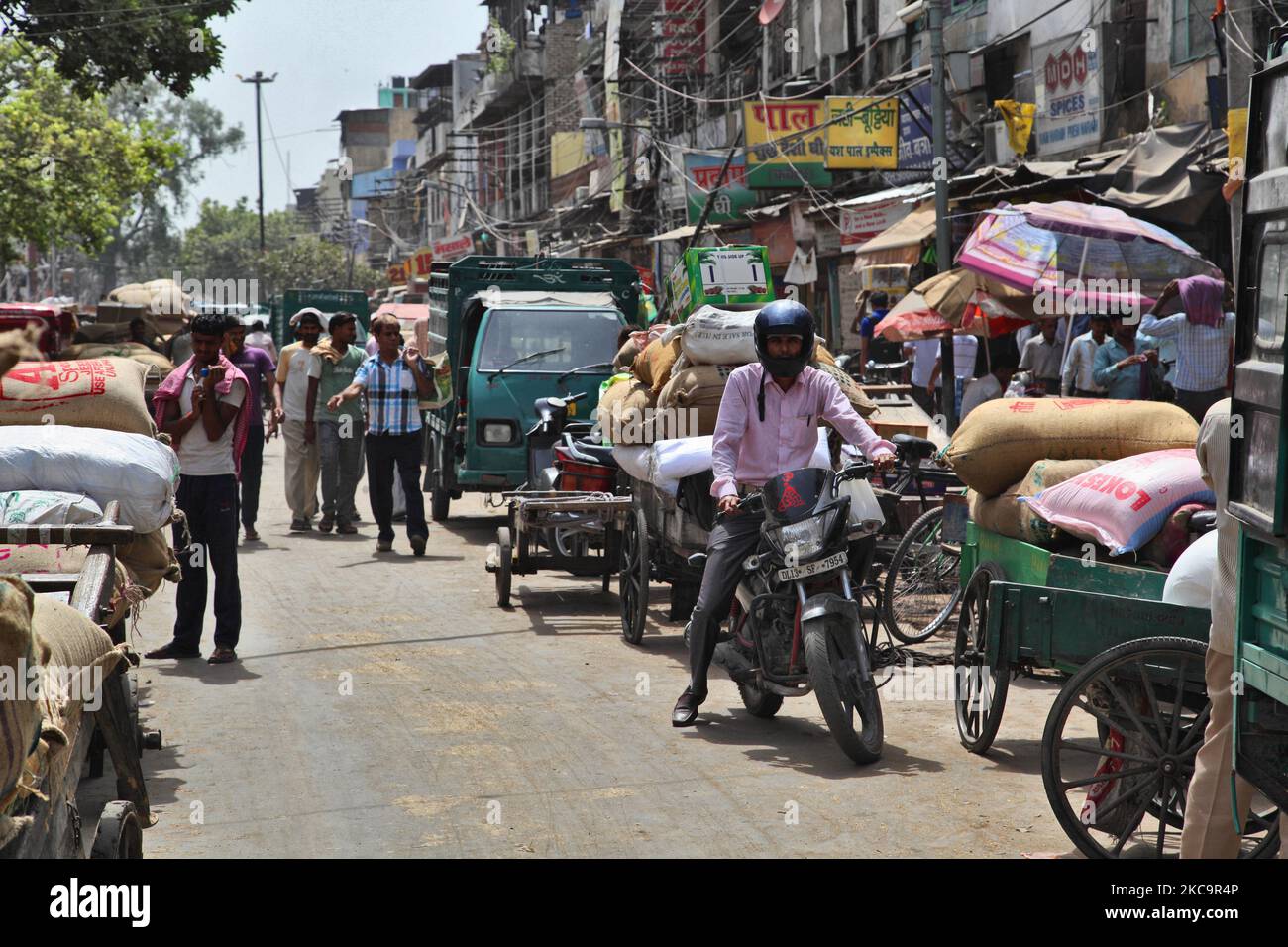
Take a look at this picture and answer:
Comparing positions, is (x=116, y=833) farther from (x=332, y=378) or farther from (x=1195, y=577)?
(x=332, y=378)

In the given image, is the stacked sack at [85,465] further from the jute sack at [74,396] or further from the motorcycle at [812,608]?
the motorcycle at [812,608]

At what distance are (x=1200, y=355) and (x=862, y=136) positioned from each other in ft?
35.8

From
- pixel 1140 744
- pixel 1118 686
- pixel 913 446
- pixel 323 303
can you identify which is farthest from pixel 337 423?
pixel 323 303

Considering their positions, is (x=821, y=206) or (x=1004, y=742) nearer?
(x=1004, y=742)

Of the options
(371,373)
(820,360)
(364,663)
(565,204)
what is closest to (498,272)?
(371,373)

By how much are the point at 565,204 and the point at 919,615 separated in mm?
37507

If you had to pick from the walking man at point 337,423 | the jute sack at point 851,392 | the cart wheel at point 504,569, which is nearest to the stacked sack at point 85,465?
the cart wheel at point 504,569

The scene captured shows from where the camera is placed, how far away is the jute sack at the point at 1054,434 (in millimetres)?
6727

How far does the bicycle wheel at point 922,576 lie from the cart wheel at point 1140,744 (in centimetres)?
457

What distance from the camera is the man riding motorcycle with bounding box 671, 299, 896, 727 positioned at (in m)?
6.91

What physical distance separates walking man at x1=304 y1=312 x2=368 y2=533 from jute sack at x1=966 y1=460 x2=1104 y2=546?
8.38 meters

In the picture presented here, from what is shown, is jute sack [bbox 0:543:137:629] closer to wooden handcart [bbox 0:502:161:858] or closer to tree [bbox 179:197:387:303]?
wooden handcart [bbox 0:502:161:858]

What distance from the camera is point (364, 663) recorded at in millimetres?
8422

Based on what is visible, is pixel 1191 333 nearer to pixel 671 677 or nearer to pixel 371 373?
pixel 671 677
